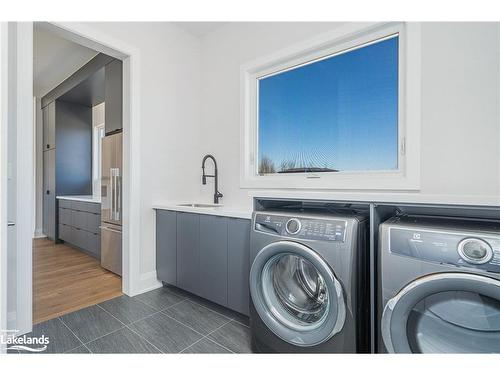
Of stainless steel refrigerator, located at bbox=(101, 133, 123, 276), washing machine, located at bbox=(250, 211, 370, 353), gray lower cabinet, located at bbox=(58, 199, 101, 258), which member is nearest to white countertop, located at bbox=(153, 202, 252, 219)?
washing machine, located at bbox=(250, 211, 370, 353)

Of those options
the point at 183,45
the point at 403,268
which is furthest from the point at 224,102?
the point at 403,268

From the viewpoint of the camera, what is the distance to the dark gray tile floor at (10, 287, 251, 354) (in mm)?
1528

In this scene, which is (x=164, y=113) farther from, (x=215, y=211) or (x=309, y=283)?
(x=309, y=283)

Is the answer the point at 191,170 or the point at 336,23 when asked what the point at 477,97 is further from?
the point at 191,170

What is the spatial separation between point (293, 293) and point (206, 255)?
822 mm

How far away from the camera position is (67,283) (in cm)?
255

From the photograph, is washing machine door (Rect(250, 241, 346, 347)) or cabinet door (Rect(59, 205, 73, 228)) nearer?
washing machine door (Rect(250, 241, 346, 347))

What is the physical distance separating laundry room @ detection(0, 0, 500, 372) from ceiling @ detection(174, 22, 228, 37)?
0.07 feet

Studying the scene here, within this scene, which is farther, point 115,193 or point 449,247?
point 115,193

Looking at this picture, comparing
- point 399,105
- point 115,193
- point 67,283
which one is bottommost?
point 67,283

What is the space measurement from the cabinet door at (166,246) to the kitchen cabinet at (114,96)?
3.73ft

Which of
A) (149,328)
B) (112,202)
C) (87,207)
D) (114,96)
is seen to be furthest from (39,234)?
(149,328)

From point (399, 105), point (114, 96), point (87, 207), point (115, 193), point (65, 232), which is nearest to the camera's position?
point (399, 105)

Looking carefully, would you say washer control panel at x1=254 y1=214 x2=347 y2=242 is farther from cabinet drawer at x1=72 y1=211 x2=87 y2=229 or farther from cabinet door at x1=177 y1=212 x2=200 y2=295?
cabinet drawer at x1=72 y1=211 x2=87 y2=229
